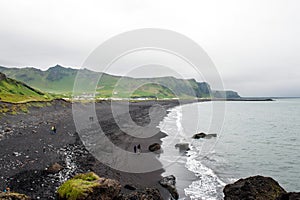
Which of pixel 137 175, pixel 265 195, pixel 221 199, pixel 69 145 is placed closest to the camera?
pixel 265 195

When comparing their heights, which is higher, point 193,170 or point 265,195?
point 265,195

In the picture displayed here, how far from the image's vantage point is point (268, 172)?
85.2ft

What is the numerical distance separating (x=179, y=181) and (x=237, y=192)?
21.3 feet

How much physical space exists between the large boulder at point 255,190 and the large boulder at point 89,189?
798cm

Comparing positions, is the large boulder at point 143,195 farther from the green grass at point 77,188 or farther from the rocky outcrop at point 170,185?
the rocky outcrop at point 170,185

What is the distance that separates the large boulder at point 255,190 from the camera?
14.1 metres

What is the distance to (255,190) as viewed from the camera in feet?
47.2

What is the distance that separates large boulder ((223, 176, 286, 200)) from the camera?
14.1 metres

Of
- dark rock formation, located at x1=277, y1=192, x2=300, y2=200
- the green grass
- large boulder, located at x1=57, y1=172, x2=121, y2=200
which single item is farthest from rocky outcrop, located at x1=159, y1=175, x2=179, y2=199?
dark rock formation, located at x1=277, y1=192, x2=300, y2=200

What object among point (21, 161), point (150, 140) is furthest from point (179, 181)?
point (150, 140)

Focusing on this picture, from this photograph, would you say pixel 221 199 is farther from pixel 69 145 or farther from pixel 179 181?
pixel 69 145

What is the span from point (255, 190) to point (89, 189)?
10.5 meters

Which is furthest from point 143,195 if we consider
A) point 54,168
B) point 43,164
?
point 43,164

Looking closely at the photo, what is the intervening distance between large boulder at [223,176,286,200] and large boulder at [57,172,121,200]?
7.98m
